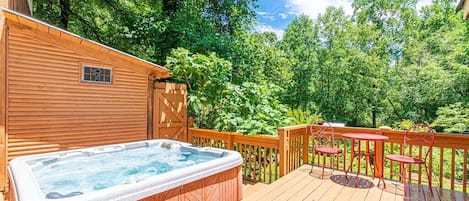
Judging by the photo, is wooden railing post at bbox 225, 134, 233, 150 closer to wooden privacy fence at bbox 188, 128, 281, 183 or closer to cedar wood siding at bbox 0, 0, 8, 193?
wooden privacy fence at bbox 188, 128, 281, 183

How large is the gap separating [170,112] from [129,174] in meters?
2.68

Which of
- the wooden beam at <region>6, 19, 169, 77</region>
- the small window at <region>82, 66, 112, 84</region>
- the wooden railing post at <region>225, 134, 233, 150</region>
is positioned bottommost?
the wooden railing post at <region>225, 134, 233, 150</region>

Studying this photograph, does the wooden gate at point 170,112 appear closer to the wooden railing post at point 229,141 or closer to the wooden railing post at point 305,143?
the wooden railing post at point 229,141

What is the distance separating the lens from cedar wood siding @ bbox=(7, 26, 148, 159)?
4223 millimetres

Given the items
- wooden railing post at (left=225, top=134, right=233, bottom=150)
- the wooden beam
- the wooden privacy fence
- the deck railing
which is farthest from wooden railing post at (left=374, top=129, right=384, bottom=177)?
the wooden beam

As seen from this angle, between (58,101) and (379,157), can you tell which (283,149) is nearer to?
(379,157)

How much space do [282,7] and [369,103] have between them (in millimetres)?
7689

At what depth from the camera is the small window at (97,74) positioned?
5.05m

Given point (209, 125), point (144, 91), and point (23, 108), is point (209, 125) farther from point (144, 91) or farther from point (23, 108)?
point (23, 108)

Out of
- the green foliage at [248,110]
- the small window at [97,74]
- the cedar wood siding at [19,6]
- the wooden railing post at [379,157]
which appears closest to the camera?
the wooden railing post at [379,157]

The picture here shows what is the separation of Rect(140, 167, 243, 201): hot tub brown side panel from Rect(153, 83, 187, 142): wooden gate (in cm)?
319

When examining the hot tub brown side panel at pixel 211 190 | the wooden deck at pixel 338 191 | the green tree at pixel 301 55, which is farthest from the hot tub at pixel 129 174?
the green tree at pixel 301 55

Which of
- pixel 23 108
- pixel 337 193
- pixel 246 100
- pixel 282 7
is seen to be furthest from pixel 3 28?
pixel 282 7

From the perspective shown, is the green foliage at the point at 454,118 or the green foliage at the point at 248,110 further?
the green foliage at the point at 454,118
